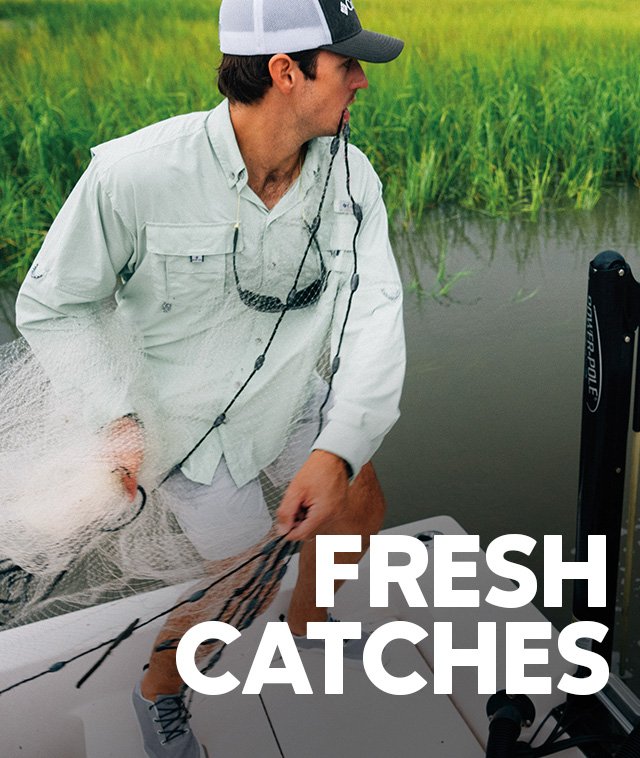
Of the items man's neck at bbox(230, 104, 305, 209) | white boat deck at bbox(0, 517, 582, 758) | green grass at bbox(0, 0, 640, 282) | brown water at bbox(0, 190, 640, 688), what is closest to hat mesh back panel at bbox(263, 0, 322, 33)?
man's neck at bbox(230, 104, 305, 209)

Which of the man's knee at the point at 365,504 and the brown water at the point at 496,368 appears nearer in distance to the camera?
the man's knee at the point at 365,504

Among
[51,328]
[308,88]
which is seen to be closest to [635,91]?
[308,88]

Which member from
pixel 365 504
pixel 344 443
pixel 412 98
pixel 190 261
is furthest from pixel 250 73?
pixel 412 98

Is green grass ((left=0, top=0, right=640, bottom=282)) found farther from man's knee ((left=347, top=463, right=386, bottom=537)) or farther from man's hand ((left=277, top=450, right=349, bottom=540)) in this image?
man's hand ((left=277, top=450, right=349, bottom=540))

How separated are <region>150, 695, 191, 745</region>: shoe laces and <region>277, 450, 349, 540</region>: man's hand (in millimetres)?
360

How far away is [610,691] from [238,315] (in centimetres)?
74

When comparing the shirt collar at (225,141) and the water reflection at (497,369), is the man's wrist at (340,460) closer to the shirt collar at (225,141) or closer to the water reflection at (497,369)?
the shirt collar at (225,141)

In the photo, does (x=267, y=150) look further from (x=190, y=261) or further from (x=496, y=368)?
(x=496, y=368)

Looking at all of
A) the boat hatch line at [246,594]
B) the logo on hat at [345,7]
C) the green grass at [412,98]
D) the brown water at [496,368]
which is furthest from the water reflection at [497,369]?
the logo on hat at [345,7]

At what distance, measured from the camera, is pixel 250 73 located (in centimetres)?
116

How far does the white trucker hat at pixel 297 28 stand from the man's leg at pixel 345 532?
23.0 inches

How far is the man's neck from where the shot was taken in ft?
3.95

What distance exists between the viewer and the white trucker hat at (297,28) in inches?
43.3

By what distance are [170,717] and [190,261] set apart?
633mm
